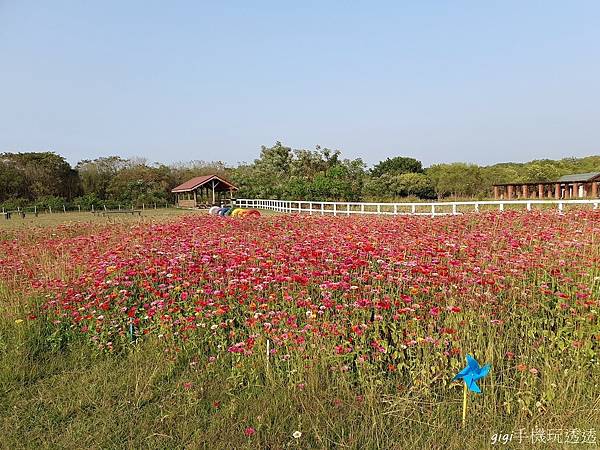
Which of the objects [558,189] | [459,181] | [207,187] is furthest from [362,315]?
[459,181]

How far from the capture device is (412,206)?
18.7 m

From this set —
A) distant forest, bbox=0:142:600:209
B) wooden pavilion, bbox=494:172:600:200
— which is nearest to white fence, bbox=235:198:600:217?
distant forest, bbox=0:142:600:209

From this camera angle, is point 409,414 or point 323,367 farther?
point 323,367

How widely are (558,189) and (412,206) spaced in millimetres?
31107

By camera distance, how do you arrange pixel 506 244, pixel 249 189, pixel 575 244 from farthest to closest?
1. pixel 249 189
2. pixel 506 244
3. pixel 575 244

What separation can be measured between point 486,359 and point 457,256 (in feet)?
7.16

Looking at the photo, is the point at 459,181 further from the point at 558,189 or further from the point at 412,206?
the point at 412,206

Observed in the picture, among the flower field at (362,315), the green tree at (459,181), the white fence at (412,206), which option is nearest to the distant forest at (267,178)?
the green tree at (459,181)

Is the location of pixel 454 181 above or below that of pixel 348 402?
above

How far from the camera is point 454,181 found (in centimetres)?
5691

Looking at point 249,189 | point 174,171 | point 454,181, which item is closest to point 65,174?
point 174,171

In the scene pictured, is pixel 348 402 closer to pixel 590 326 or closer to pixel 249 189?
pixel 590 326

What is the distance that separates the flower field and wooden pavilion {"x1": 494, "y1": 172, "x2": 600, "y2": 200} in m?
37.7

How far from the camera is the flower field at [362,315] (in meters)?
3.16
